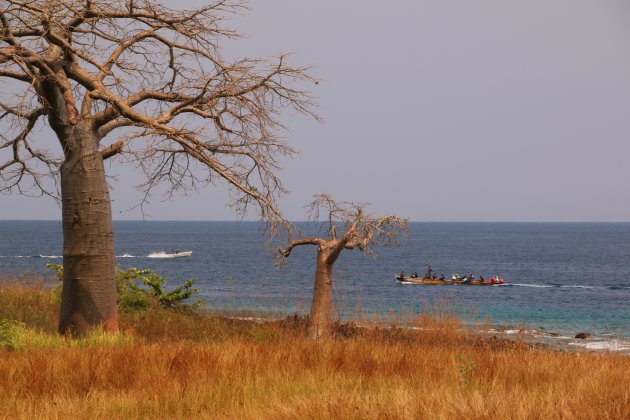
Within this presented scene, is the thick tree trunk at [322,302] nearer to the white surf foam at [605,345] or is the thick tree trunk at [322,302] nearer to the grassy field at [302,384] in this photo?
the grassy field at [302,384]

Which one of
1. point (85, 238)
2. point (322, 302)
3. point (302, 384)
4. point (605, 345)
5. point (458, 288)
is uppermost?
point (85, 238)

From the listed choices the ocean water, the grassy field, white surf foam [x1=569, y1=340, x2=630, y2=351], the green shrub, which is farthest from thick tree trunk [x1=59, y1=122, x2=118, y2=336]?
white surf foam [x1=569, y1=340, x2=630, y2=351]

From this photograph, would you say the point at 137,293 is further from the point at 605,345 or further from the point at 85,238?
the point at 605,345

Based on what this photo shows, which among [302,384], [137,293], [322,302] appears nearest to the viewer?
[302,384]

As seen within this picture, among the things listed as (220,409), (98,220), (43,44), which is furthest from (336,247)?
(220,409)

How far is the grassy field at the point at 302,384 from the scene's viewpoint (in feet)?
18.8

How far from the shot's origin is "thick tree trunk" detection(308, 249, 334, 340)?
61.8ft

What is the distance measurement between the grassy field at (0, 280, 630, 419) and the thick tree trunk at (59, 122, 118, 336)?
272 cm

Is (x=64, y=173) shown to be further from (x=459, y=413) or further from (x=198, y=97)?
(x=459, y=413)

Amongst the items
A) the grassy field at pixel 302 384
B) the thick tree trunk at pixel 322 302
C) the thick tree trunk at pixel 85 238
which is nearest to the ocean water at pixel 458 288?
the thick tree trunk at pixel 322 302

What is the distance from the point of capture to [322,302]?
19125mm

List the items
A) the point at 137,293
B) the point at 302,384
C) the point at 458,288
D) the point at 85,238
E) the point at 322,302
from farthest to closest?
1. the point at 458,288
2. the point at 137,293
3. the point at 322,302
4. the point at 85,238
5. the point at 302,384

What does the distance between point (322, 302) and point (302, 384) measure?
1166cm

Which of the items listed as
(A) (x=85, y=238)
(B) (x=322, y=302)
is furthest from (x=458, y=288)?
(A) (x=85, y=238)
